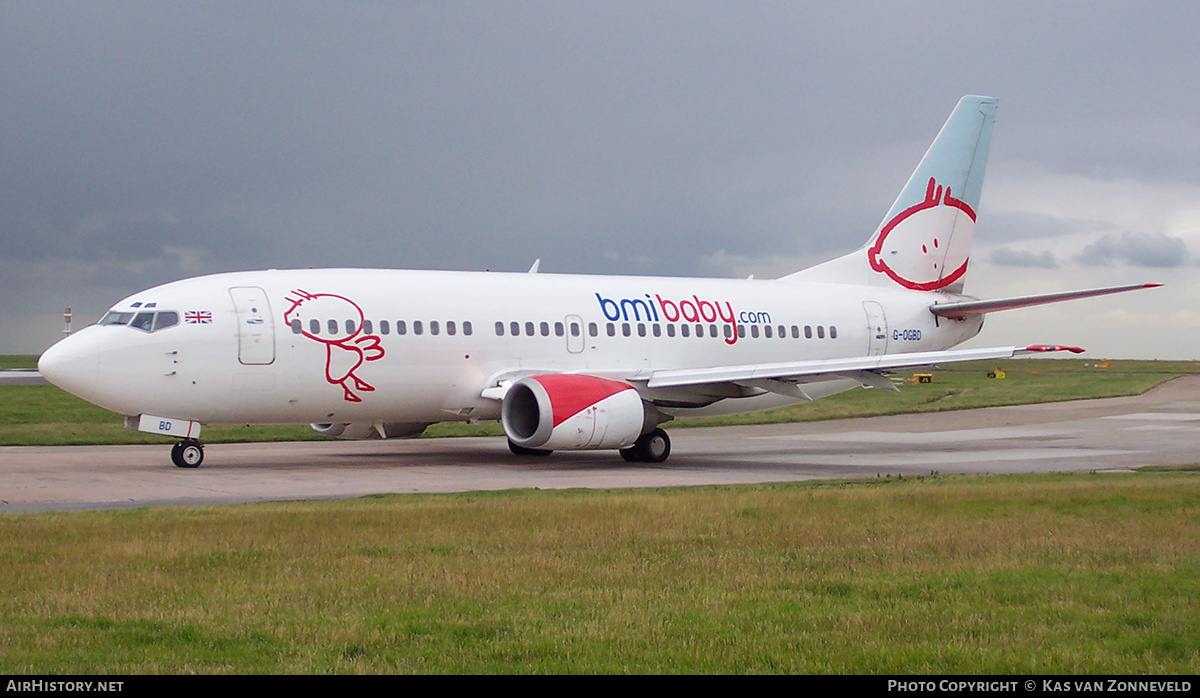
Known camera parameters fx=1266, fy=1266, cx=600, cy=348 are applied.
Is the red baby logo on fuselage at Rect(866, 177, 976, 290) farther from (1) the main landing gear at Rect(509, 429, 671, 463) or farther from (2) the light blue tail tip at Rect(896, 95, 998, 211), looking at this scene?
(1) the main landing gear at Rect(509, 429, 671, 463)

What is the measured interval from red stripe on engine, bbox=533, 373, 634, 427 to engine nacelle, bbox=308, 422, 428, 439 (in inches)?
162

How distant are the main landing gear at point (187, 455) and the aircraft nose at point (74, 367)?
1.73 metres

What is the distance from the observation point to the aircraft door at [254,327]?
20.8 m

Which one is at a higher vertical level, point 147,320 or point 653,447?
point 147,320

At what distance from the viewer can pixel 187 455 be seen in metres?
20.8

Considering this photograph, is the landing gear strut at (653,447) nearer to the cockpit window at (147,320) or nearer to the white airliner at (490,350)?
the white airliner at (490,350)

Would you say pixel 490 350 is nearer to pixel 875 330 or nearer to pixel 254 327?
pixel 254 327

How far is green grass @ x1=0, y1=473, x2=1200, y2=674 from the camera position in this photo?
6.66 metres

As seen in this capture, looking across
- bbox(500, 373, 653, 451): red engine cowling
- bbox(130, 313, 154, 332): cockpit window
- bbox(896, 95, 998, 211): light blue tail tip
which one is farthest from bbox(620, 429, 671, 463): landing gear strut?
bbox(896, 95, 998, 211): light blue tail tip

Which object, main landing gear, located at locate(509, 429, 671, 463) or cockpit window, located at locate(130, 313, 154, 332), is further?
main landing gear, located at locate(509, 429, 671, 463)

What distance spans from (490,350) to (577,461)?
9.71ft

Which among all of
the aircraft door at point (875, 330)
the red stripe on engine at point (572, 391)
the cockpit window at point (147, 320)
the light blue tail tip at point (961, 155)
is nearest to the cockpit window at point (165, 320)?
the cockpit window at point (147, 320)

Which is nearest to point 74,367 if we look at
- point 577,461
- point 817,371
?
point 577,461
